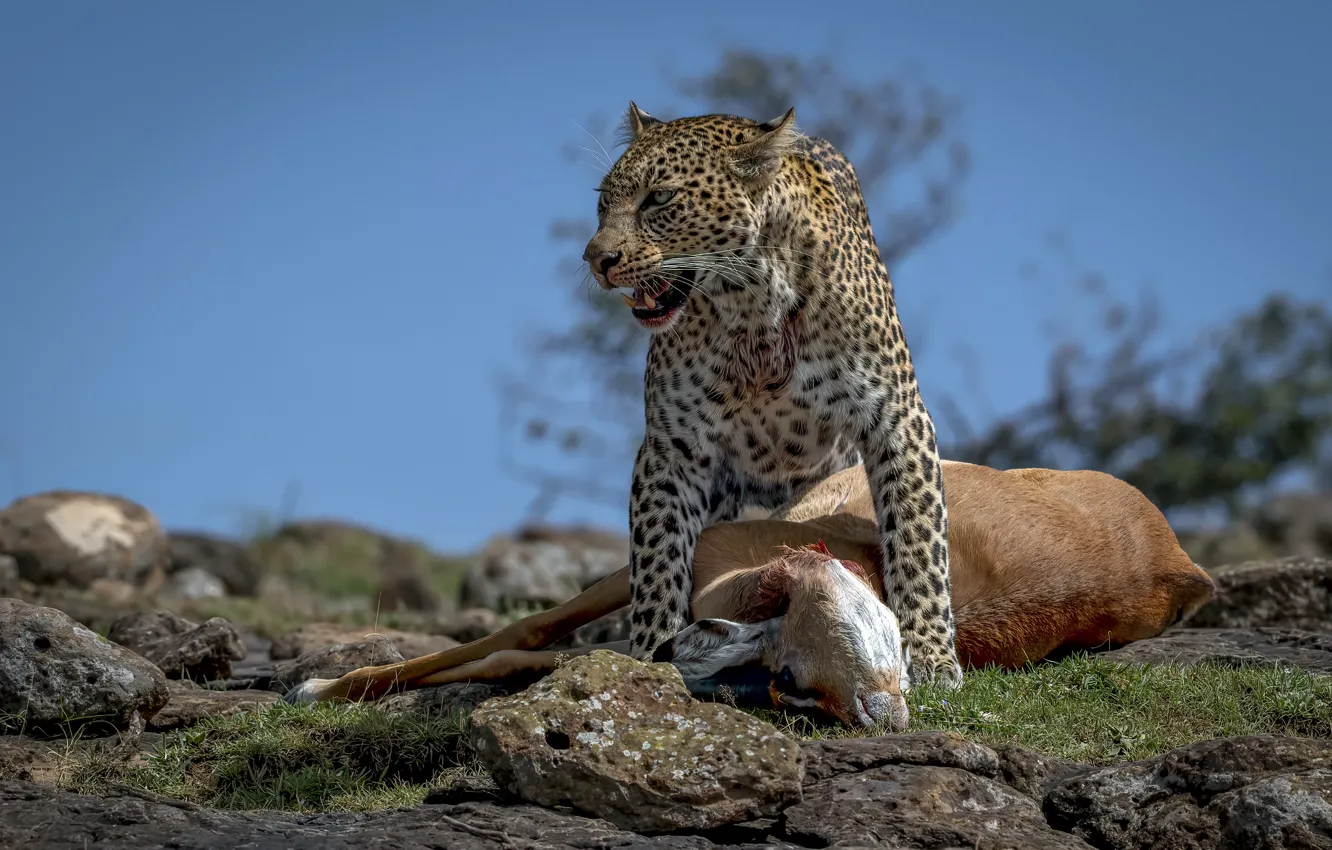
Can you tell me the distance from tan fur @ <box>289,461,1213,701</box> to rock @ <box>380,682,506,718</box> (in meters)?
0.10

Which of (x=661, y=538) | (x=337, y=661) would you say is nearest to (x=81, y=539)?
(x=337, y=661)

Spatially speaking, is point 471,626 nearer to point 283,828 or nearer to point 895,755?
point 283,828

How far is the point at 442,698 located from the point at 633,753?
2483mm

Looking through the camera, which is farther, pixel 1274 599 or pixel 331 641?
pixel 1274 599

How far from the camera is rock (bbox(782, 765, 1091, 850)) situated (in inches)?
207

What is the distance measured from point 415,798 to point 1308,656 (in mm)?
5226

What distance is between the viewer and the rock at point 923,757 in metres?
5.70

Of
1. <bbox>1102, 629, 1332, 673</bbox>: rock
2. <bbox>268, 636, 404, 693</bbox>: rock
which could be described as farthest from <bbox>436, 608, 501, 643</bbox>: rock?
<bbox>1102, 629, 1332, 673</bbox>: rock

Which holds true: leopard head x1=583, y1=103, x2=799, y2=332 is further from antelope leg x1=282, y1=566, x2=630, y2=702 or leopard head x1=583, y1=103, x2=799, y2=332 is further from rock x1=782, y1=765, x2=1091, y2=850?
rock x1=782, y1=765, x2=1091, y2=850

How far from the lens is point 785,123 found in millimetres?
8008

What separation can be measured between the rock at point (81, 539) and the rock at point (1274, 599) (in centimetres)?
1184

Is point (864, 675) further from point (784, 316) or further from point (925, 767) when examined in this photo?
point (784, 316)

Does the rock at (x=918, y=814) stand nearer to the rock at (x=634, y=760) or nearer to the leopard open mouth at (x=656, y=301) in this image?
the rock at (x=634, y=760)

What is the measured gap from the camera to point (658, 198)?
25.7ft
